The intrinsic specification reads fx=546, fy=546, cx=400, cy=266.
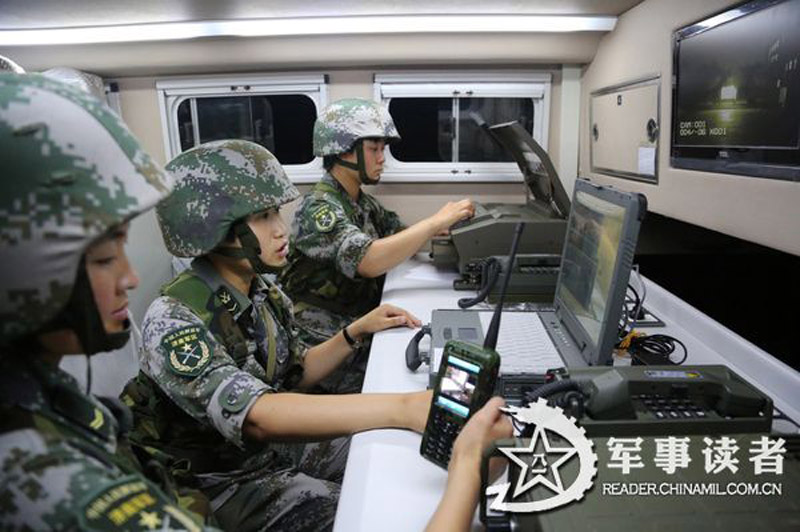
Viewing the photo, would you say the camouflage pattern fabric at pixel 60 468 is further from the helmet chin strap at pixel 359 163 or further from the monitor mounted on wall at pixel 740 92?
the helmet chin strap at pixel 359 163

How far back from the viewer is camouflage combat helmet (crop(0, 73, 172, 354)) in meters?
0.59

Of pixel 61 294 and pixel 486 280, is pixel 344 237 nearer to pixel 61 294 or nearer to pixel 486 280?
pixel 486 280

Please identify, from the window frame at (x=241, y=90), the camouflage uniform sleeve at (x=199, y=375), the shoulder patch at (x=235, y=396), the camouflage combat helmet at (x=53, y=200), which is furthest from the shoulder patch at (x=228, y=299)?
the window frame at (x=241, y=90)

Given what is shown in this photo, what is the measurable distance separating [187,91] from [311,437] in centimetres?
239

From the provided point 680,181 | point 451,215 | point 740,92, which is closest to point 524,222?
point 451,215

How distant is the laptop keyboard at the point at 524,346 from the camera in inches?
51.9

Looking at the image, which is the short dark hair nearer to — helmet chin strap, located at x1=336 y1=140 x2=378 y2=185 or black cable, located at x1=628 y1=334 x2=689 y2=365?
helmet chin strap, located at x1=336 y1=140 x2=378 y2=185

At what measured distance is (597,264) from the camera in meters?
1.27

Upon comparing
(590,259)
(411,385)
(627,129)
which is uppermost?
(627,129)

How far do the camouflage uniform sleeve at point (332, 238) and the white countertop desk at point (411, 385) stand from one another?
0.72ft

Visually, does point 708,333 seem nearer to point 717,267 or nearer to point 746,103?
point 746,103

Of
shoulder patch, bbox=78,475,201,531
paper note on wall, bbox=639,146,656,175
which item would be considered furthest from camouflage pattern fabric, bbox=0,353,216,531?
paper note on wall, bbox=639,146,656,175

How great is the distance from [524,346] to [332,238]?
38.1 inches

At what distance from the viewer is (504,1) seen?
2.19m
